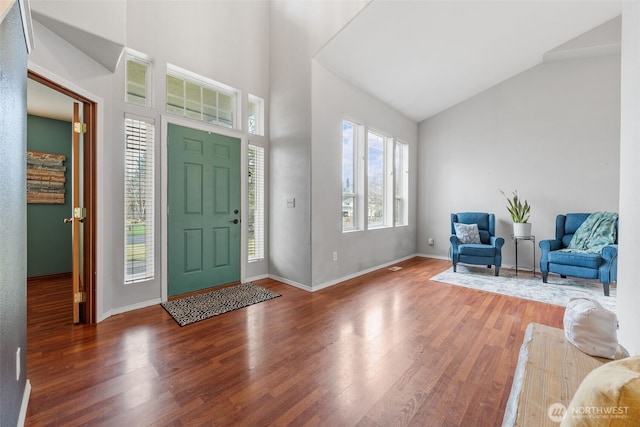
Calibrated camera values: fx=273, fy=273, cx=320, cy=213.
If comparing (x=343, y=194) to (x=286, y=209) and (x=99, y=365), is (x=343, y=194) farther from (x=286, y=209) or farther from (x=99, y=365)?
(x=99, y=365)

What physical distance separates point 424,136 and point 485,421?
5.51m

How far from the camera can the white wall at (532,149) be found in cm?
423

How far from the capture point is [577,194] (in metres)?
4.39

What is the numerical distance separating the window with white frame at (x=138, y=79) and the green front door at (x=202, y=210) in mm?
406

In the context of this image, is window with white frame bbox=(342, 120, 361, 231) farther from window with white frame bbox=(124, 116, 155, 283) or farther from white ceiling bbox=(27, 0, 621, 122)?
window with white frame bbox=(124, 116, 155, 283)

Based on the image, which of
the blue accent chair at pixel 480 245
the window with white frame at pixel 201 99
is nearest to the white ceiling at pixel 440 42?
the window with white frame at pixel 201 99

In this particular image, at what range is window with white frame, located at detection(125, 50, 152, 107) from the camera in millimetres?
2926

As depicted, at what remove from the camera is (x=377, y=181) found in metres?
4.93

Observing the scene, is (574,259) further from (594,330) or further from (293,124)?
(293,124)

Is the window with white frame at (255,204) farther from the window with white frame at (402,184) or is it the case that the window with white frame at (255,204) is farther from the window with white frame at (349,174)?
the window with white frame at (402,184)

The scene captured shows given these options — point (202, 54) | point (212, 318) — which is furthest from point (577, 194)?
point (202, 54)

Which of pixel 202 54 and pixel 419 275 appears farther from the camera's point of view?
pixel 419 275

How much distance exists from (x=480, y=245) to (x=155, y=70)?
5.10 m

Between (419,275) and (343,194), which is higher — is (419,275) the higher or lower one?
the lower one
